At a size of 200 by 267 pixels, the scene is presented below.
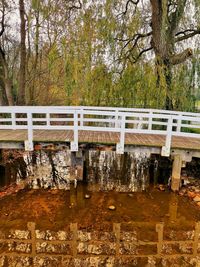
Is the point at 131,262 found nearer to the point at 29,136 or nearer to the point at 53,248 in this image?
the point at 53,248

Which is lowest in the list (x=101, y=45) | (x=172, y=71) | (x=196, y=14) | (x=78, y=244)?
(x=78, y=244)

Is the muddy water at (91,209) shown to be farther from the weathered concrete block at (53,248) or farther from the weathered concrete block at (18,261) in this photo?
the weathered concrete block at (18,261)

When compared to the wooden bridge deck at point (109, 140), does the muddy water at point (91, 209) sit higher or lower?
lower

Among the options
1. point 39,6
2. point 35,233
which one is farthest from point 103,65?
point 35,233

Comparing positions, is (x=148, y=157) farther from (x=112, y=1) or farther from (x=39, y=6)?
(x=39, y=6)

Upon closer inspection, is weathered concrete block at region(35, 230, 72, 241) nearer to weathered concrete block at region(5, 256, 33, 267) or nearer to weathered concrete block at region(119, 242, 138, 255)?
weathered concrete block at region(5, 256, 33, 267)

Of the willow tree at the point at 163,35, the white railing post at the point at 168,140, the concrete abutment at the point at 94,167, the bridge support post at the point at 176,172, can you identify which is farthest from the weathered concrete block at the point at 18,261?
the willow tree at the point at 163,35

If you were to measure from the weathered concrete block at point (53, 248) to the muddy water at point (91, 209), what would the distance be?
0.50 metres

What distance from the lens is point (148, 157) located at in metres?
9.88

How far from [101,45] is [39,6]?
102 inches

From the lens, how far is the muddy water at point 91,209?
512 cm

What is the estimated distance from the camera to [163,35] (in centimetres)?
802

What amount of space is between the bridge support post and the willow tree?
2781 millimetres

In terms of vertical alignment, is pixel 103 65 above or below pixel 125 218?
above
